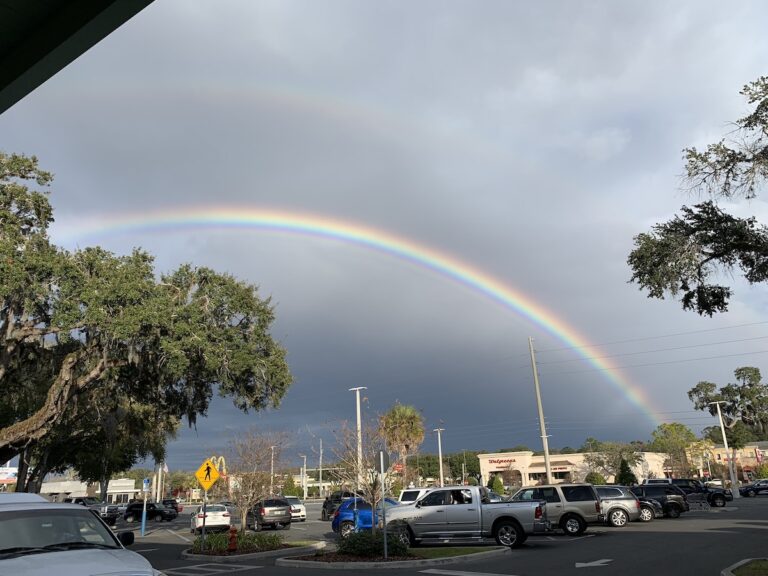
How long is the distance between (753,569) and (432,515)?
10.7 m

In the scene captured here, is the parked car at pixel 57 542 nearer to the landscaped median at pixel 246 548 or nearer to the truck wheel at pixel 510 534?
the landscaped median at pixel 246 548

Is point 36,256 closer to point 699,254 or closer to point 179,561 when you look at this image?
point 179,561

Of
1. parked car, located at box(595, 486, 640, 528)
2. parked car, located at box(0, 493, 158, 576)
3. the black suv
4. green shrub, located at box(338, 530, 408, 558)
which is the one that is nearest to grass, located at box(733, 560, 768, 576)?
green shrub, located at box(338, 530, 408, 558)

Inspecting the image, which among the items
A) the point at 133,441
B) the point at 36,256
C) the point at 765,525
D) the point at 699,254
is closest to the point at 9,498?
the point at 699,254

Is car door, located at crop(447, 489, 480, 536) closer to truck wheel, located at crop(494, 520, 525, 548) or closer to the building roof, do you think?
truck wheel, located at crop(494, 520, 525, 548)

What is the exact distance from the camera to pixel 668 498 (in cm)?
3027

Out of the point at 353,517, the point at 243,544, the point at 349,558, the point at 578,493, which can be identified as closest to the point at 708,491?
the point at 578,493

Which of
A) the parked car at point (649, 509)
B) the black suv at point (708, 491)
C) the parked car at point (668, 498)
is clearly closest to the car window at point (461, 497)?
the parked car at point (649, 509)

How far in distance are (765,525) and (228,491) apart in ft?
64.6

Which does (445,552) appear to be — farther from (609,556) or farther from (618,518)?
(618,518)

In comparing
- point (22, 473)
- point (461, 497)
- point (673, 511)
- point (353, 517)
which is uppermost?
point (22, 473)

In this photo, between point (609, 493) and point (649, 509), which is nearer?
point (609, 493)

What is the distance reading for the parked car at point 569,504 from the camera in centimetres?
2188

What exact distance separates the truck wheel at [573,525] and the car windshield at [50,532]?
19.3 m
